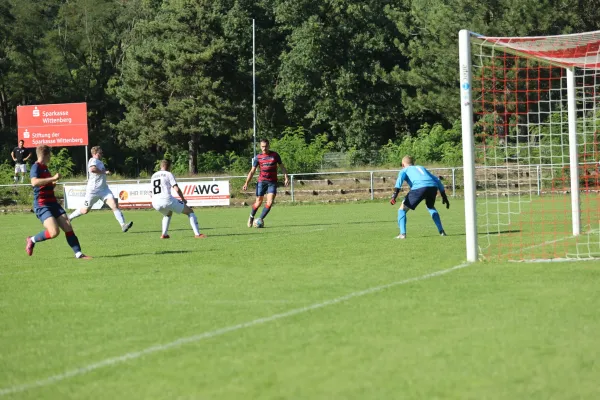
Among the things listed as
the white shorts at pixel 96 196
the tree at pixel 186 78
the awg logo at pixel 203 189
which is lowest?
the white shorts at pixel 96 196

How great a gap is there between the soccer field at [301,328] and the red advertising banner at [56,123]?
29173mm

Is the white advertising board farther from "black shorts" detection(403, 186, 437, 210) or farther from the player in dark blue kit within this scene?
the player in dark blue kit

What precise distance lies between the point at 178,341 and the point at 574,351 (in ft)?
9.66

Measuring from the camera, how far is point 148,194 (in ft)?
126

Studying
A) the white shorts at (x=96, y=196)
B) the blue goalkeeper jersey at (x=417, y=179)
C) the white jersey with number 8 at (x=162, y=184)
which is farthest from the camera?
the white shorts at (x=96, y=196)

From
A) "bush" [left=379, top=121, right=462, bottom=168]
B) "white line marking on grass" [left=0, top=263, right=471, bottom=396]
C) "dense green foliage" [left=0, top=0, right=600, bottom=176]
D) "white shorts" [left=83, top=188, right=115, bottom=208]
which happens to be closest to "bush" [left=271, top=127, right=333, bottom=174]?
"dense green foliage" [left=0, top=0, right=600, bottom=176]

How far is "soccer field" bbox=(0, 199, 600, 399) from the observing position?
5602mm

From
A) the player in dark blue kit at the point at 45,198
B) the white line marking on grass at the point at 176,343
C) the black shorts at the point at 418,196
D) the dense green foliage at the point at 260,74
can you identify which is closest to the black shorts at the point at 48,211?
the player in dark blue kit at the point at 45,198

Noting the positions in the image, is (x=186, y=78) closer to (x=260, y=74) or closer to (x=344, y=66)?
(x=260, y=74)

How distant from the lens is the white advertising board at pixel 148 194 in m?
37.4

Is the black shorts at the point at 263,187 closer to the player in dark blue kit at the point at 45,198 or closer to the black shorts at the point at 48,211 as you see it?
the player in dark blue kit at the point at 45,198

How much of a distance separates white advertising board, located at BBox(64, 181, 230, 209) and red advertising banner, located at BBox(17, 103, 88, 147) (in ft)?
13.8

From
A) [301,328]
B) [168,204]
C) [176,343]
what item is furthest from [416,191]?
[176,343]

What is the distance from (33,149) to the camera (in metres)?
46.2
